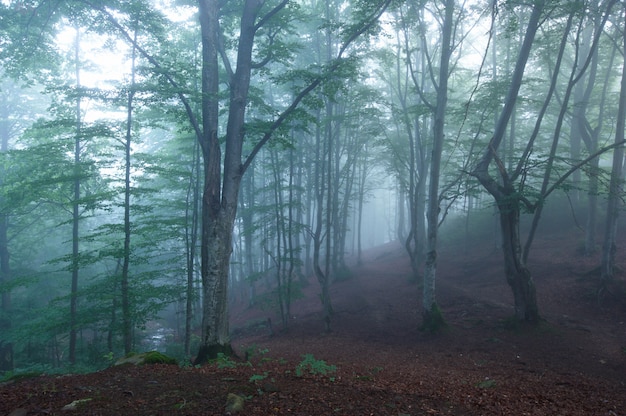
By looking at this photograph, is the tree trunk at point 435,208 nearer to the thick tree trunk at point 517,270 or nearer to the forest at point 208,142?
the forest at point 208,142

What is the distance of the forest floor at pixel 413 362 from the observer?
179 inches

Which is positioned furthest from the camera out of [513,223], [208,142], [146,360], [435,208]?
[435,208]

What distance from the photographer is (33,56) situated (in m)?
11.4

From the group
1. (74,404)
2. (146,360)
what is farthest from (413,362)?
(74,404)

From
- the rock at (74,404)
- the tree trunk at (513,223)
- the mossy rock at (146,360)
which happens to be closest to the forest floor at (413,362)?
the rock at (74,404)

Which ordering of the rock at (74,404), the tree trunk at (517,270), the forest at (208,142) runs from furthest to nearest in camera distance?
1. the tree trunk at (517,270)
2. the forest at (208,142)
3. the rock at (74,404)

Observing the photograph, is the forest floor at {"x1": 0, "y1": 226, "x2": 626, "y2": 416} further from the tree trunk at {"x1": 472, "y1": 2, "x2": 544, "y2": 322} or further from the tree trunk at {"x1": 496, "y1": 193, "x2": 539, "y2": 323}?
the tree trunk at {"x1": 472, "y1": 2, "x2": 544, "y2": 322}

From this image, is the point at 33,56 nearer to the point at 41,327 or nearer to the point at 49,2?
the point at 49,2

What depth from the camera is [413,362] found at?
9.80 meters

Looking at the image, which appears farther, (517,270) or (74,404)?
(517,270)

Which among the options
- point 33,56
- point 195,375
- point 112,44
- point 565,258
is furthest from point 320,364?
point 565,258

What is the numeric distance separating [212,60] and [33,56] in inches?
242

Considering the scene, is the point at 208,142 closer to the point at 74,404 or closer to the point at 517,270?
the point at 74,404

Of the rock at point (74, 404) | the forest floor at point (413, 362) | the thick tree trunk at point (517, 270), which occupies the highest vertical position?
the thick tree trunk at point (517, 270)
